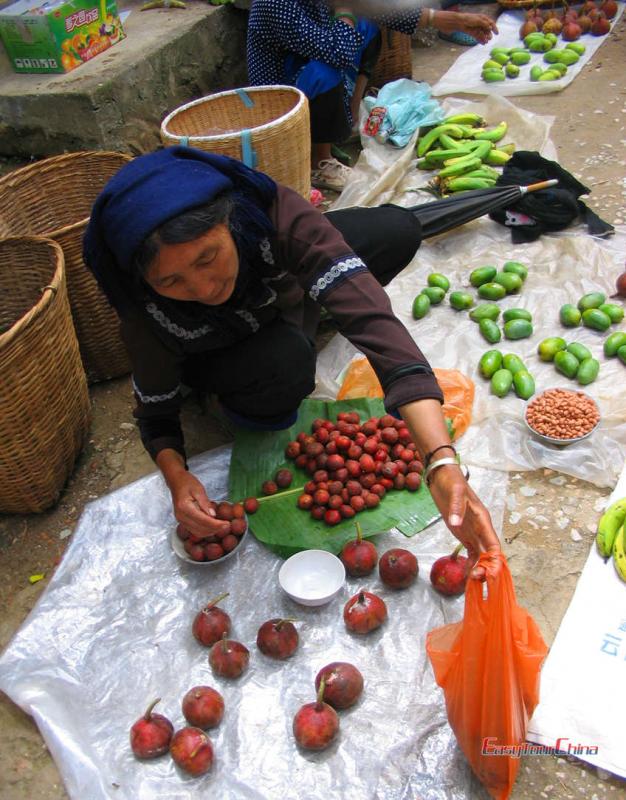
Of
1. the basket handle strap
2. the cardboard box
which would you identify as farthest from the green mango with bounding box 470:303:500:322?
the cardboard box

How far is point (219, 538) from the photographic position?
2072 mm

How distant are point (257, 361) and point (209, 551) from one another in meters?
0.64

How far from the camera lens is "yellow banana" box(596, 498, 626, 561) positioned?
1.96 m

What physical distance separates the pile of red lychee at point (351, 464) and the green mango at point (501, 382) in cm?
45

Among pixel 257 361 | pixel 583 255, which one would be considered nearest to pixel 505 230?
pixel 583 255

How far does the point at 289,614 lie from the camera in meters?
1.98

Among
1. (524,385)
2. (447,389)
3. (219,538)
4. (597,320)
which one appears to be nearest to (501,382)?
(524,385)

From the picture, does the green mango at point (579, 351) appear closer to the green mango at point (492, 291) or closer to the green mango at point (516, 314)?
the green mango at point (516, 314)

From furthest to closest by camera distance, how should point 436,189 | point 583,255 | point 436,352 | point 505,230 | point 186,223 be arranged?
point 436,189, point 505,230, point 583,255, point 436,352, point 186,223

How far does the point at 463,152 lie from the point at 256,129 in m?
1.58

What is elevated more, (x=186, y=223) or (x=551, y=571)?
(x=186, y=223)

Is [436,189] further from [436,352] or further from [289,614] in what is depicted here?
[289,614]

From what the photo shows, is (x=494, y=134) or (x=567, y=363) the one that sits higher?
(x=494, y=134)

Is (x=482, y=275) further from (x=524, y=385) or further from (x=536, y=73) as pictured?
(x=536, y=73)
